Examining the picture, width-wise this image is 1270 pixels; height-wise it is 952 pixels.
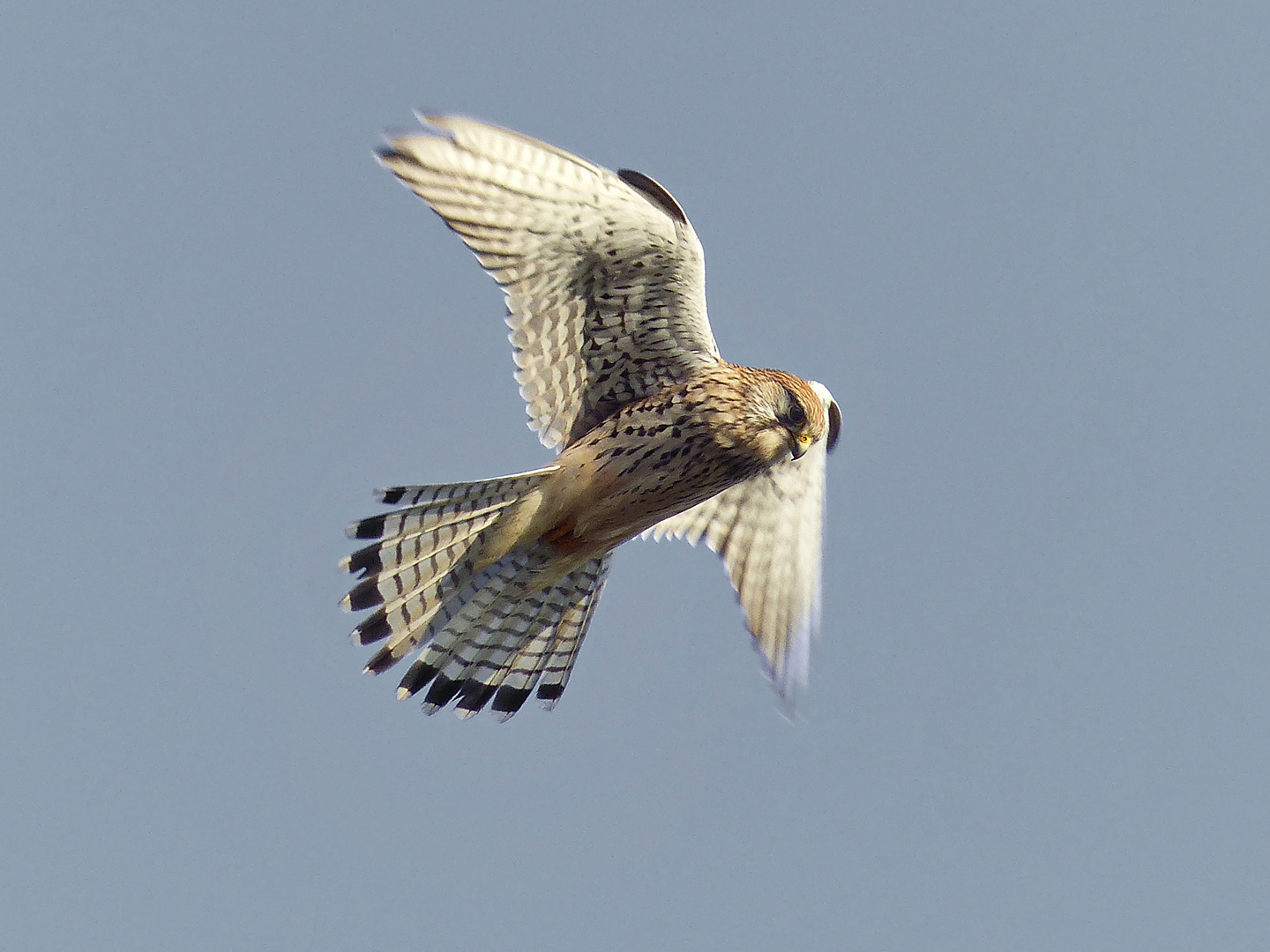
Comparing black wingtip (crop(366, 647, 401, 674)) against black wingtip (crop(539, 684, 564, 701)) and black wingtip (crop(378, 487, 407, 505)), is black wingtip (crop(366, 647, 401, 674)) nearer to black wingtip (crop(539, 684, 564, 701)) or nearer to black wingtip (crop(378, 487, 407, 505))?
black wingtip (crop(378, 487, 407, 505))

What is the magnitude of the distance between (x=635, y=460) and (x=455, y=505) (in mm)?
878

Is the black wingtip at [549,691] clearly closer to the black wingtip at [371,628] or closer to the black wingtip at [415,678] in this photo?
the black wingtip at [415,678]

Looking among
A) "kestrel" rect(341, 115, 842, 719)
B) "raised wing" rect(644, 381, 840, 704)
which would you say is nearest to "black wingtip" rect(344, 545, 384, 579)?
"kestrel" rect(341, 115, 842, 719)

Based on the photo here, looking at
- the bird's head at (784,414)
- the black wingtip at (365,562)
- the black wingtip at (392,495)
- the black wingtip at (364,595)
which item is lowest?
the black wingtip at (364,595)

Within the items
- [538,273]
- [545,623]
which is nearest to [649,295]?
[538,273]

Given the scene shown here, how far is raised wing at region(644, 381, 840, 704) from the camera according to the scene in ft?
27.9

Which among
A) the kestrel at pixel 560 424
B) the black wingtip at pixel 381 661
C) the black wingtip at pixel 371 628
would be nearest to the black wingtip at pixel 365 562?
the kestrel at pixel 560 424

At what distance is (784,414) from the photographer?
24.7ft

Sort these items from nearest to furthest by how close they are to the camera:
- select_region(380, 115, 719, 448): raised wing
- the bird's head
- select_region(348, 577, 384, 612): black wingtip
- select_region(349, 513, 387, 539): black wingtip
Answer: select_region(380, 115, 719, 448): raised wing → select_region(349, 513, 387, 539): black wingtip → select_region(348, 577, 384, 612): black wingtip → the bird's head

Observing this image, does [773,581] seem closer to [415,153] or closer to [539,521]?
[539,521]

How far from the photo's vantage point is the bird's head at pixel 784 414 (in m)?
7.42

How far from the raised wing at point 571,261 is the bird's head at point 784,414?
0.32 m

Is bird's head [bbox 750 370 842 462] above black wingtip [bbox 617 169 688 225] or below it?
below

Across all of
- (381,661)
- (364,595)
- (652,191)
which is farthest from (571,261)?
(381,661)
